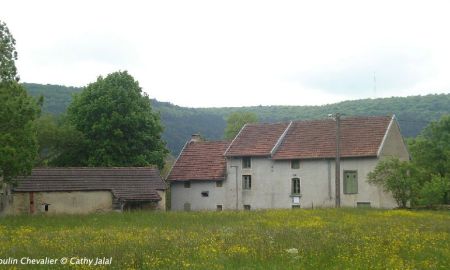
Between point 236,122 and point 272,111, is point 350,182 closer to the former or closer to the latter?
point 236,122

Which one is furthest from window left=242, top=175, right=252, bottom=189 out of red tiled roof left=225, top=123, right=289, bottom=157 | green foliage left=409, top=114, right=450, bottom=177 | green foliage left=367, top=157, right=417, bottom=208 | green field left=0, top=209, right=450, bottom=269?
green field left=0, top=209, right=450, bottom=269

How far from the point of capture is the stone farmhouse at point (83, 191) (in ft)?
156

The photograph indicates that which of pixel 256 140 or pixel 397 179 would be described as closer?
pixel 397 179

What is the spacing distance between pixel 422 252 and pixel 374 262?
2820 millimetres

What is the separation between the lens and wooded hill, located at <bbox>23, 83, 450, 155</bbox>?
12400cm

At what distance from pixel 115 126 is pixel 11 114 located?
2627 cm

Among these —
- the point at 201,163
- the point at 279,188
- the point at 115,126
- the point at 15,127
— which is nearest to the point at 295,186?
the point at 279,188

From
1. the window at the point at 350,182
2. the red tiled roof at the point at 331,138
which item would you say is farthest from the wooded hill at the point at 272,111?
the window at the point at 350,182

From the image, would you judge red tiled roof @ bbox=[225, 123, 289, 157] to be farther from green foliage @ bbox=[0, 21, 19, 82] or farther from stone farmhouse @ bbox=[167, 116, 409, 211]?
green foliage @ bbox=[0, 21, 19, 82]

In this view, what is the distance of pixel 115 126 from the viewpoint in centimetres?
6053

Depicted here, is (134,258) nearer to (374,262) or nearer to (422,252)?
(374,262)

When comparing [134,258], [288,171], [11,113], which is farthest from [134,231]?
[288,171]

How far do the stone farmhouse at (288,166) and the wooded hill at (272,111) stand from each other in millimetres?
52336

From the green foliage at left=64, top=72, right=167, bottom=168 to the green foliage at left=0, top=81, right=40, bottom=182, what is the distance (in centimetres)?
2316
